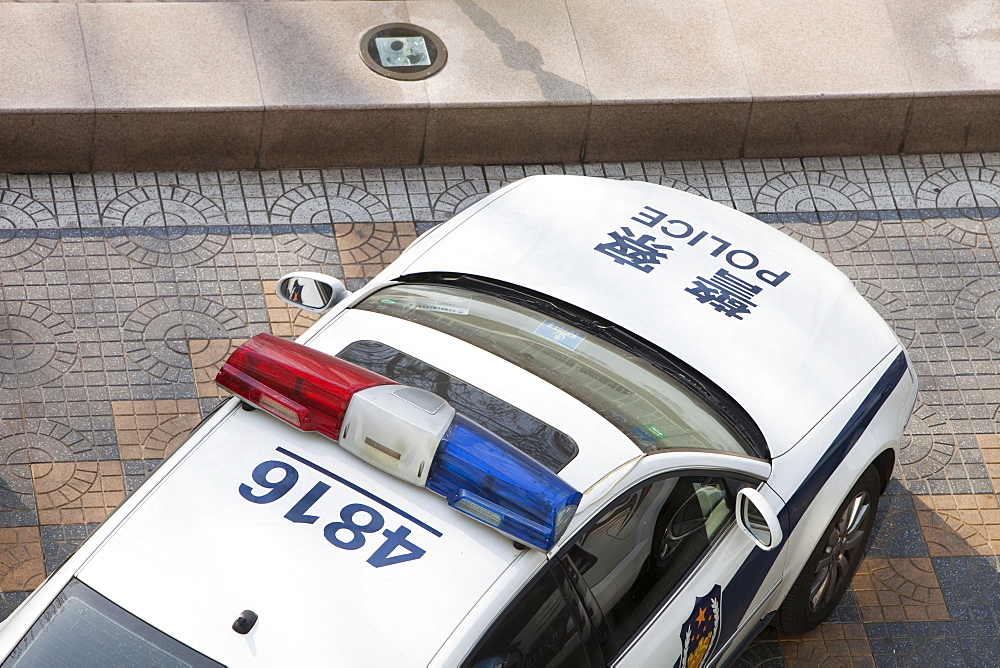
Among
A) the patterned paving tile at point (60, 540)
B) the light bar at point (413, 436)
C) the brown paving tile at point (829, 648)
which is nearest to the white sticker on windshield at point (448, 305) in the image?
the light bar at point (413, 436)

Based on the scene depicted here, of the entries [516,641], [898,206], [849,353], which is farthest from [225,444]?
[898,206]

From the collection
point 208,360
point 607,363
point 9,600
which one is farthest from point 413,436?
point 208,360

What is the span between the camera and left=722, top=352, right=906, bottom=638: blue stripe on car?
191 inches

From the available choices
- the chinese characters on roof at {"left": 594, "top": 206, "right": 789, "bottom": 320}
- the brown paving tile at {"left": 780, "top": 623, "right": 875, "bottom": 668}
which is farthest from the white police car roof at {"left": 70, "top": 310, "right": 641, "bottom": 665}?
the brown paving tile at {"left": 780, "top": 623, "right": 875, "bottom": 668}

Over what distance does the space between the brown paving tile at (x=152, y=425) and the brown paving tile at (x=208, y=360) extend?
99 millimetres

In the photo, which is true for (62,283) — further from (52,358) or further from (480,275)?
(480,275)

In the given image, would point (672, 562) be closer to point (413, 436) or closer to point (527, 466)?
point (527, 466)

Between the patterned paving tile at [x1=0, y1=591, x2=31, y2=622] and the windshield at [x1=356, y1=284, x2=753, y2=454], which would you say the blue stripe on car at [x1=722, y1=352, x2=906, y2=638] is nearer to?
the windshield at [x1=356, y1=284, x2=753, y2=454]

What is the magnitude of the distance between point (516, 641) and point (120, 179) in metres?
4.51

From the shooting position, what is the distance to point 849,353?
17.9 ft

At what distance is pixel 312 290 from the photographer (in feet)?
17.7

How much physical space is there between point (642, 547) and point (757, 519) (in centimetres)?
44

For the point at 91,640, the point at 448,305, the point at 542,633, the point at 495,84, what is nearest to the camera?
the point at 91,640

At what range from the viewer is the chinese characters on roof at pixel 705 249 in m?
5.48
